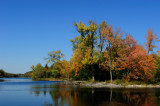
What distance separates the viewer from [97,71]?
165 feet

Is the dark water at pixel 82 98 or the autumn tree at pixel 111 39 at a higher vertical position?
the autumn tree at pixel 111 39

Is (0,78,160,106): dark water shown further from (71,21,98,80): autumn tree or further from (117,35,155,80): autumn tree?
(71,21,98,80): autumn tree

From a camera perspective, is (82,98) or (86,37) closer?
(82,98)

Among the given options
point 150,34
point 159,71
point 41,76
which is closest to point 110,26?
point 150,34

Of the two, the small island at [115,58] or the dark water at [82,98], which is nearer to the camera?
the dark water at [82,98]

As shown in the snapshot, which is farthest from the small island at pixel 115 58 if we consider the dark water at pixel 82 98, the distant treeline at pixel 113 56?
the dark water at pixel 82 98

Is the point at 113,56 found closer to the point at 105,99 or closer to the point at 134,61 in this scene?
the point at 134,61

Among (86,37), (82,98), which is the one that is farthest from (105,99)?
(86,37)

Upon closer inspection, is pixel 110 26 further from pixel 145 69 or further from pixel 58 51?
pixel 58 51

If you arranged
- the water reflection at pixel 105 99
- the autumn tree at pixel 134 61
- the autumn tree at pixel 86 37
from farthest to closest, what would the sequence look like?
the autumn tree at pixel 86 37 < the autumn tree at pixel 134 61 < the water reflection at pixel 105 99

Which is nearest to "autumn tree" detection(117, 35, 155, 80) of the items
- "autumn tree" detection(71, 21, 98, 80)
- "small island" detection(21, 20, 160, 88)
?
"small island" detection(21, 20, 160, 88)

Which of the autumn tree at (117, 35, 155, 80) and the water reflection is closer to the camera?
the water reflection

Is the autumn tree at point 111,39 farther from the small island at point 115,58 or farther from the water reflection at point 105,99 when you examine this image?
the water reflection at point 105,99

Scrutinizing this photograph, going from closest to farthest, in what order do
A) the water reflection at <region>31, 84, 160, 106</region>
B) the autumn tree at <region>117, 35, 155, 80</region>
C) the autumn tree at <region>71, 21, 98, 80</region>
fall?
1. the water reflection at <region>31, 84, 160, 106</region>
2. the autumn tree at <region>117, 35, 155, 80</region>
3. the autumn tree at <region>71, 21, 98, 80</region>
